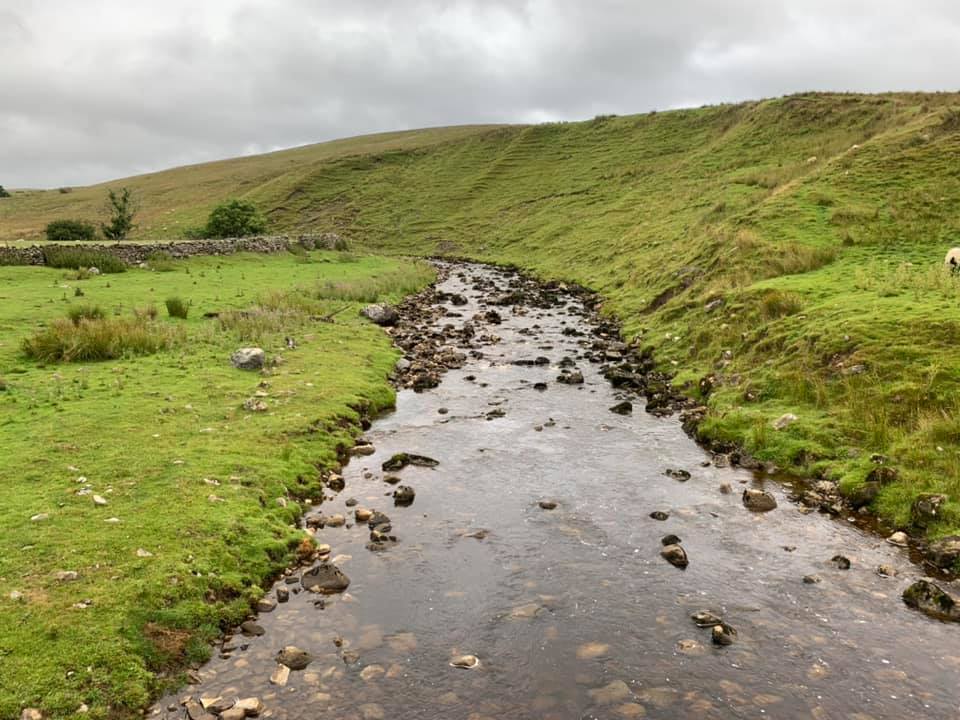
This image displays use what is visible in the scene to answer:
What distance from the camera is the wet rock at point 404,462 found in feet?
56.3

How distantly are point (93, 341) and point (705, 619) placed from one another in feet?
77.2

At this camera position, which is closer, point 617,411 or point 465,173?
point 617,411

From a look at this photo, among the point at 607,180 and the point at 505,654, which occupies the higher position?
the point at 607,180

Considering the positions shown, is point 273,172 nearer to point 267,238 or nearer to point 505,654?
point 267,238

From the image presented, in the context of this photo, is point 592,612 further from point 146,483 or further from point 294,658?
point 146,483

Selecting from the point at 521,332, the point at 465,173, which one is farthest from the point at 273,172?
the point at 521,332

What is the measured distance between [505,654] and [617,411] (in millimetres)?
12971

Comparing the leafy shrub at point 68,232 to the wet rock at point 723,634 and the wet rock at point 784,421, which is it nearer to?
the wet rock at point 784,421

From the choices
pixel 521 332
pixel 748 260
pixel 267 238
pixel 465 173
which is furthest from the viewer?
pixel 465 173

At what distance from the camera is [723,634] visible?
10.1m

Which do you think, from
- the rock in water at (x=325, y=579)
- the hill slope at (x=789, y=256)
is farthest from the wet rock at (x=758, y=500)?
the rock in water at (x=325, y=579)

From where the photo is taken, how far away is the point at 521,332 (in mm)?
35438

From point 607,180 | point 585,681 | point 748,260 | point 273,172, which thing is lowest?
point 585,681

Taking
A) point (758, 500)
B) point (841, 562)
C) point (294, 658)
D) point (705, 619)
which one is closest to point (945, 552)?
point (841, 562)
